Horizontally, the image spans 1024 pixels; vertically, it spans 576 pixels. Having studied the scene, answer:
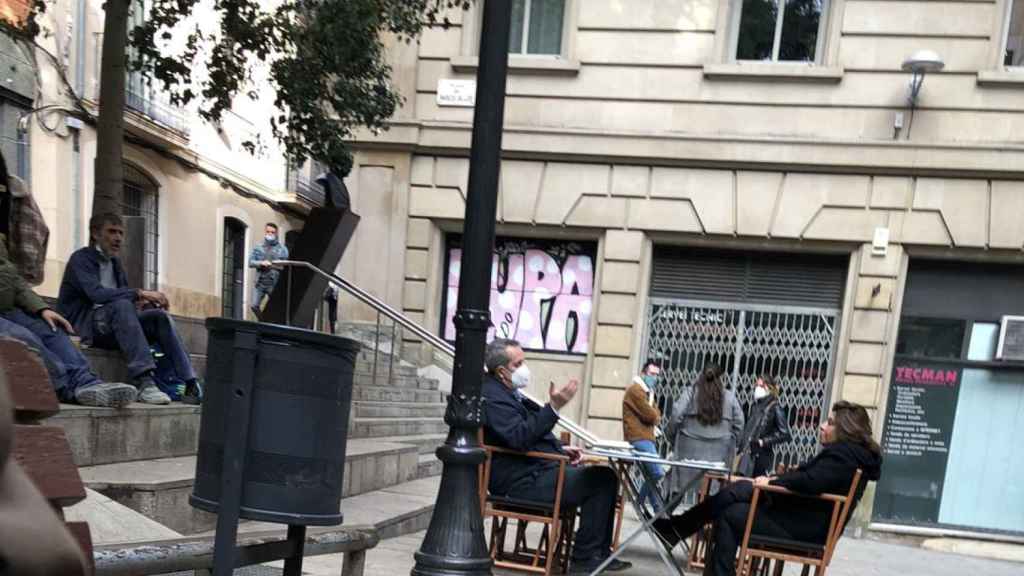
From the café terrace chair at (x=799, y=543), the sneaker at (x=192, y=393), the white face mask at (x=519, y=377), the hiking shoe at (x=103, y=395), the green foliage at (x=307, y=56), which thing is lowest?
the café terrace chair at (x=799, y=543)

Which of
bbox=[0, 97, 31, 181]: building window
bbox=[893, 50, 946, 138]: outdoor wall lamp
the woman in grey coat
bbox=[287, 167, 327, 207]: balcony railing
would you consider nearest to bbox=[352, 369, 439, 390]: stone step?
the woman in grey coat

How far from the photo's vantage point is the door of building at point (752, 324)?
8961mm

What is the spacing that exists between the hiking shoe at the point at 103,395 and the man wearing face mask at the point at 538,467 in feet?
6.78

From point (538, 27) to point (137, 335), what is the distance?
7.52m

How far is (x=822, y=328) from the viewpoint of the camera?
356 inches

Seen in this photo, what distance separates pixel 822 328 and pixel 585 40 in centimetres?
522

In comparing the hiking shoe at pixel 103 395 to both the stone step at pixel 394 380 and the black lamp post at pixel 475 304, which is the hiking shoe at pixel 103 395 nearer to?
the black lamp post at pixel 475 304

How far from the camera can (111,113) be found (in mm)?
5969

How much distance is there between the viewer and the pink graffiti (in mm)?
9688

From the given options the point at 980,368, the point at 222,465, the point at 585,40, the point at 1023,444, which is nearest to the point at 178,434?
the point at 222,465

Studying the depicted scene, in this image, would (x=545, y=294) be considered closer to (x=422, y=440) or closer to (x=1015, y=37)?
(x=422, y=440)

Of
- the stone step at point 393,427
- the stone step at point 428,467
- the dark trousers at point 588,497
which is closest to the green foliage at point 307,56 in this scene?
the stone step at point 393,427

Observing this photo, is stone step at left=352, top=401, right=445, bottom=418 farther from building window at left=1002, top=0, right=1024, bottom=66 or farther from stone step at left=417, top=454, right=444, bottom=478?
building window at left=1002, top=0, right=1024, bottom=66

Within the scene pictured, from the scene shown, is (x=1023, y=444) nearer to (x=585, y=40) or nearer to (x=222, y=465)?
(x=585, y=40)
